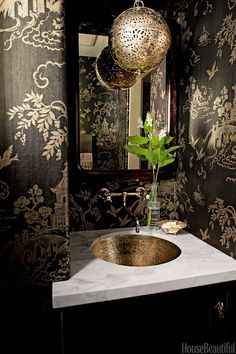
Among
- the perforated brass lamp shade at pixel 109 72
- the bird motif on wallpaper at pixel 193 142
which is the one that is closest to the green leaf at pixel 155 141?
the bird motif on wallpaper at pixel 193 142

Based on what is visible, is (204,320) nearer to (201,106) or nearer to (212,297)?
(212,297)

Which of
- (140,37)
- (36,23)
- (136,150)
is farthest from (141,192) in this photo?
(36,23)

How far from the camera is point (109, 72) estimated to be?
1.33m

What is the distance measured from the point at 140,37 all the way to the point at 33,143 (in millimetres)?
515

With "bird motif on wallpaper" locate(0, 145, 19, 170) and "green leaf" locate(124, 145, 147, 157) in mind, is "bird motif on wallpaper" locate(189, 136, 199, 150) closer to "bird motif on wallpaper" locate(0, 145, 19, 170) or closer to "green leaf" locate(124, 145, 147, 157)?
"green leaf" locate(124, 145, 147, 157)

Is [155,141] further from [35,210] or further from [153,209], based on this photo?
[35,210]

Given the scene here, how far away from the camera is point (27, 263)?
0.84 m

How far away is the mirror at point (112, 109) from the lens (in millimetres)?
1329

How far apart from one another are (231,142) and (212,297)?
57cm

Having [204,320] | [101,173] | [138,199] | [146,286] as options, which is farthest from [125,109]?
[204,320]

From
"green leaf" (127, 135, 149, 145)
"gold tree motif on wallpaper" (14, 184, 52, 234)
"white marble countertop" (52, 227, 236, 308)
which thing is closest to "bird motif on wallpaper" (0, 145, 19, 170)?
"gold tree motif on wallpaper" (14, 184, 52, 234)

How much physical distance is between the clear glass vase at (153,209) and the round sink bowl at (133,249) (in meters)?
0.07

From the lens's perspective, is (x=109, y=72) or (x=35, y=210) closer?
(x=35, y=210)

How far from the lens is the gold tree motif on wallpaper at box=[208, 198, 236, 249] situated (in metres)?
1.06
